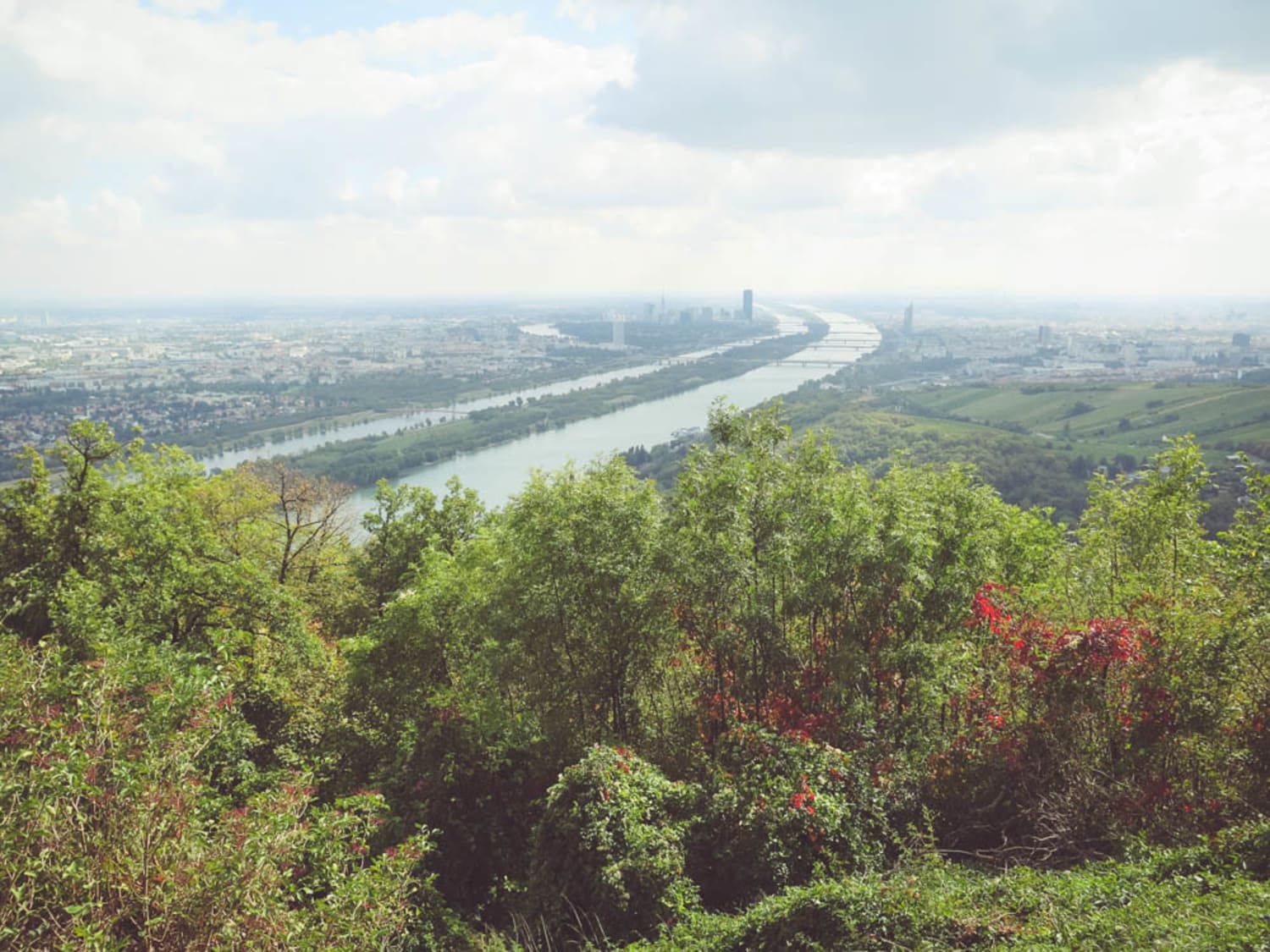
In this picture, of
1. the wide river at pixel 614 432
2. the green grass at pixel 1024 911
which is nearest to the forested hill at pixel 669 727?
the green grass at pixel 1024 911

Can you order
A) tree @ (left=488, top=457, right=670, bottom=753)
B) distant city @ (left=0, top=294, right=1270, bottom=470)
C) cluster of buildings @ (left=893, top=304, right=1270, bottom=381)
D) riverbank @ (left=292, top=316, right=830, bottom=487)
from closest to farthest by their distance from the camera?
1. tree @ (left=488, top=457, right=670, bottom=753)
2. riverbank @ (left=292, top=316, right=830, bottom=487)
3. distant city @ (left=0, top=294, right=1270, bottom=470)
4. cluster of buildings @ (left=893, top=304, right=1270, bottom=381)

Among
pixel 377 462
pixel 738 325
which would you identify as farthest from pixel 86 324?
pixel 738 325

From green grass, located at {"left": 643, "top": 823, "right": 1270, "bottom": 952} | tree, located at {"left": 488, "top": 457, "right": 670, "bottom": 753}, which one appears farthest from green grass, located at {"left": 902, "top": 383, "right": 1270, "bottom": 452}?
tree, located at {"left": 488, "top": 457, "right": 670, "bottom": 753}

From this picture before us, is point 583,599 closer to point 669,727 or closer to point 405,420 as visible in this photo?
point 669,727

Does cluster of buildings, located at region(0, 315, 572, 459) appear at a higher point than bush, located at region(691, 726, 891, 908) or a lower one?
higher

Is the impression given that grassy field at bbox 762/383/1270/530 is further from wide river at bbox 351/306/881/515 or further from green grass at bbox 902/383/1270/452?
wide river at bbox 351/306/881/515

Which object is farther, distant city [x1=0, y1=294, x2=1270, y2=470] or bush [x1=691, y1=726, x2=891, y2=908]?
distant city [x1=0, y1=294, x2=1270, y2=470]
